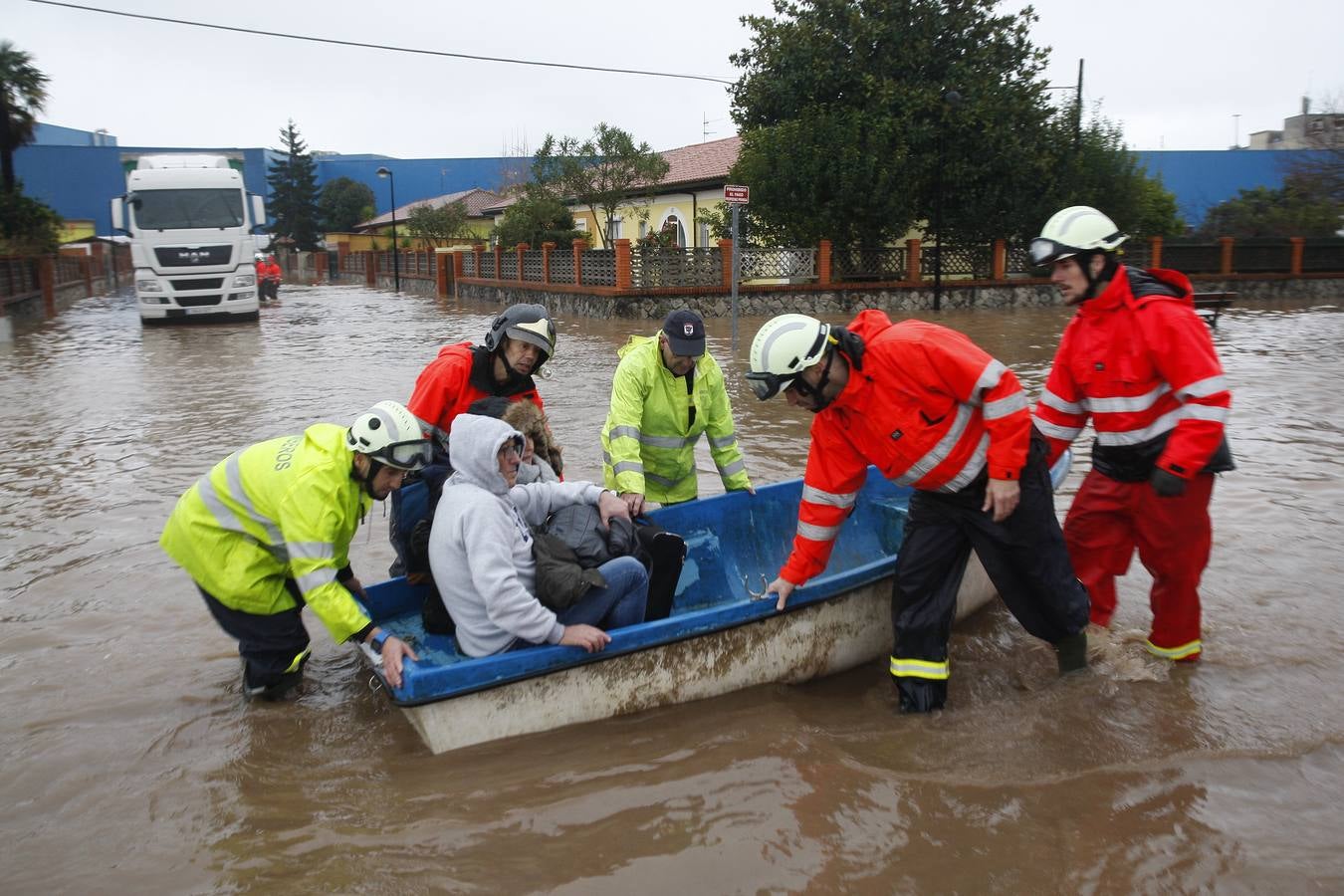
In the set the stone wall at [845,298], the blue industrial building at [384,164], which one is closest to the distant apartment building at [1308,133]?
the blue industrial building at [384,164]

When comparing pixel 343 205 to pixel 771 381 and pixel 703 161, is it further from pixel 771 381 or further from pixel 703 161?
pixel 771 381

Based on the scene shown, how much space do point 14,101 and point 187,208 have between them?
12214 millimetres

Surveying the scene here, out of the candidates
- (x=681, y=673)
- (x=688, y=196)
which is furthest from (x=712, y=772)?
(x=688, y=196)

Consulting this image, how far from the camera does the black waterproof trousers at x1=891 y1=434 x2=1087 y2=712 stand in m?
4.00

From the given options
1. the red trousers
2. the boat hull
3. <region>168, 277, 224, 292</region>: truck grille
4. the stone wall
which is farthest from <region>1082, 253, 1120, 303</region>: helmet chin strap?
<region>168, 277, 224, 292</region>: truck grille

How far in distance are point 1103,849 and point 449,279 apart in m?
34.4

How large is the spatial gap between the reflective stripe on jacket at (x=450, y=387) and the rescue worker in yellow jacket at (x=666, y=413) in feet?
1.94

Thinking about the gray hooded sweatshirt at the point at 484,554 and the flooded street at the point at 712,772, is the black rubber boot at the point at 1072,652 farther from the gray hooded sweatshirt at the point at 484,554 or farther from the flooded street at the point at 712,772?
the gray hooded sweatshirt at the point at 484,554

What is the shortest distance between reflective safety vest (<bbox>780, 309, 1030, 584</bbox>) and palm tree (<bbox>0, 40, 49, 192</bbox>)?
1201 inches

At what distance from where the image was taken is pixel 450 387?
16.3 ft

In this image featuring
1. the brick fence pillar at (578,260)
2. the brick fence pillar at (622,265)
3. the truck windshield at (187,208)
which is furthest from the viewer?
the brick fence pillar at (578,260)

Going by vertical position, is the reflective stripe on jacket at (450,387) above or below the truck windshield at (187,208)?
below

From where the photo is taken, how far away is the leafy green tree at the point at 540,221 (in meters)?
29.9

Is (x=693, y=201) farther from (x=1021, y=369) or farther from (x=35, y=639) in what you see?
(x=35, y=639)
